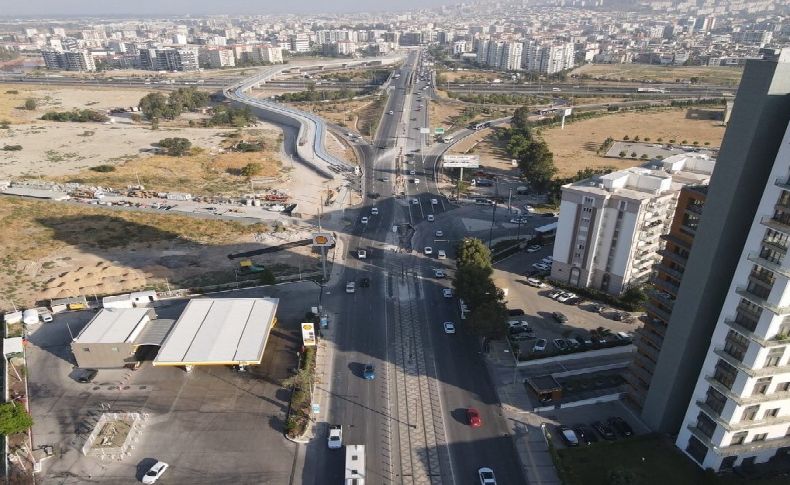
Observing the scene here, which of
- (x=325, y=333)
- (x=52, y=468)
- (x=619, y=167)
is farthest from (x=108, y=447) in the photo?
(x=619, y=167)

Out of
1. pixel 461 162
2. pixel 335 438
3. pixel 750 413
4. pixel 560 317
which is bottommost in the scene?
pixel 560 317

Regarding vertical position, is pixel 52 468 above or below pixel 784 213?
below

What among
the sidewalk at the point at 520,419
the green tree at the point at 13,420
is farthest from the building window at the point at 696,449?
the green tree at the point at 13,420

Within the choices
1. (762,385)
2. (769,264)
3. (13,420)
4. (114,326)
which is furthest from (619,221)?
(13,420)

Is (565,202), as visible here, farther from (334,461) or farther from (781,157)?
(334,461)

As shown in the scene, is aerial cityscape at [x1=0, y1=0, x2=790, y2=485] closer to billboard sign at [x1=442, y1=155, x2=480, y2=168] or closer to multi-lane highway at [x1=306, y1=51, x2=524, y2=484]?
multi-lane highway at [x1=306, y1=51, x2=524, y2=484]

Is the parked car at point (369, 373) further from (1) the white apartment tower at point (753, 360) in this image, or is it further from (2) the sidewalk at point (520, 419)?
(1) the white apartment tower at point (753, 360)

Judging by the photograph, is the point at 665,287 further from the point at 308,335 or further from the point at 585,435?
the point at 308,335
